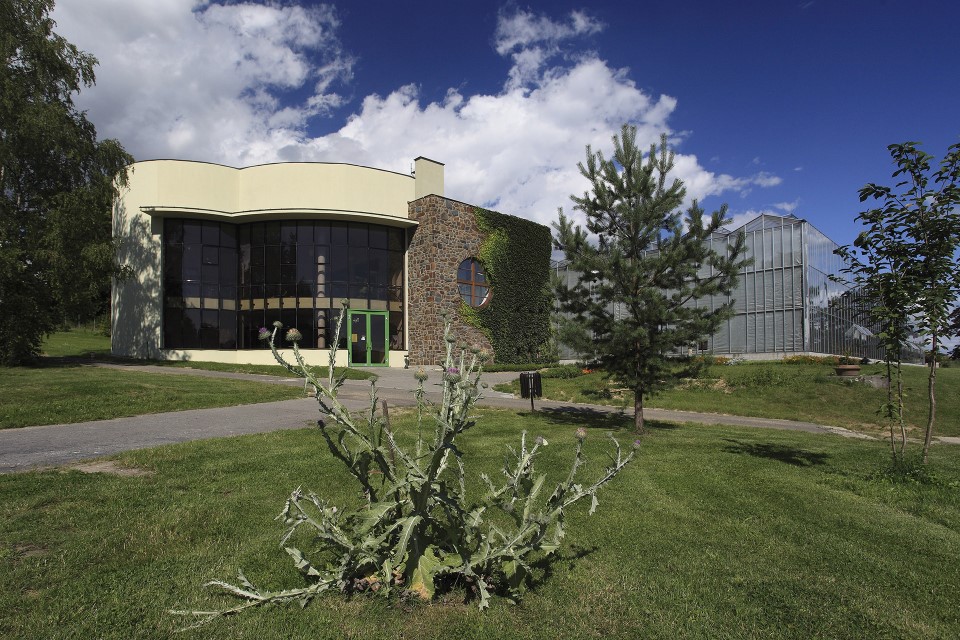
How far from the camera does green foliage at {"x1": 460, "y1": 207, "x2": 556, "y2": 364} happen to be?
25.6 metres

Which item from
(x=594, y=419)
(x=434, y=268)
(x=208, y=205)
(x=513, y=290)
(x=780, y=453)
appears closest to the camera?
(x=780, y=453)

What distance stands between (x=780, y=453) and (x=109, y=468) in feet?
26.9

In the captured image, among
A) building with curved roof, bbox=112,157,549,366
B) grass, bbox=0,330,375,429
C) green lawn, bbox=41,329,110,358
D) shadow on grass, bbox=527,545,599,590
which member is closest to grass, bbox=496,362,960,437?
grass, bbox=0,330,375,429

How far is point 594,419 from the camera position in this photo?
1064cm

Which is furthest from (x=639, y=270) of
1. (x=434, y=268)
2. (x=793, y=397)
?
(x=434, y=268)

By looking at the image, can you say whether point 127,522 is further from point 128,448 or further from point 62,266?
point 62,266

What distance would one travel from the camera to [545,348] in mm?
27609

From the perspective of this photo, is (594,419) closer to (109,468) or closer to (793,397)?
(793,397)

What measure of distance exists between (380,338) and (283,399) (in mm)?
12279

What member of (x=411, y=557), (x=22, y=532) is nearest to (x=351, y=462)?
(x=411, y=557)

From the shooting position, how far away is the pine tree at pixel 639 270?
26.3 feet

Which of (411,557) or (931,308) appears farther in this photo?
(931,308)

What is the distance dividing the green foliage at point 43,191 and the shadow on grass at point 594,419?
17.5m

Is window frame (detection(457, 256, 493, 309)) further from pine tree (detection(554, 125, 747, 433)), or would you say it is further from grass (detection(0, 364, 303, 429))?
pine tree (detection(554, 125, 747, 433))
